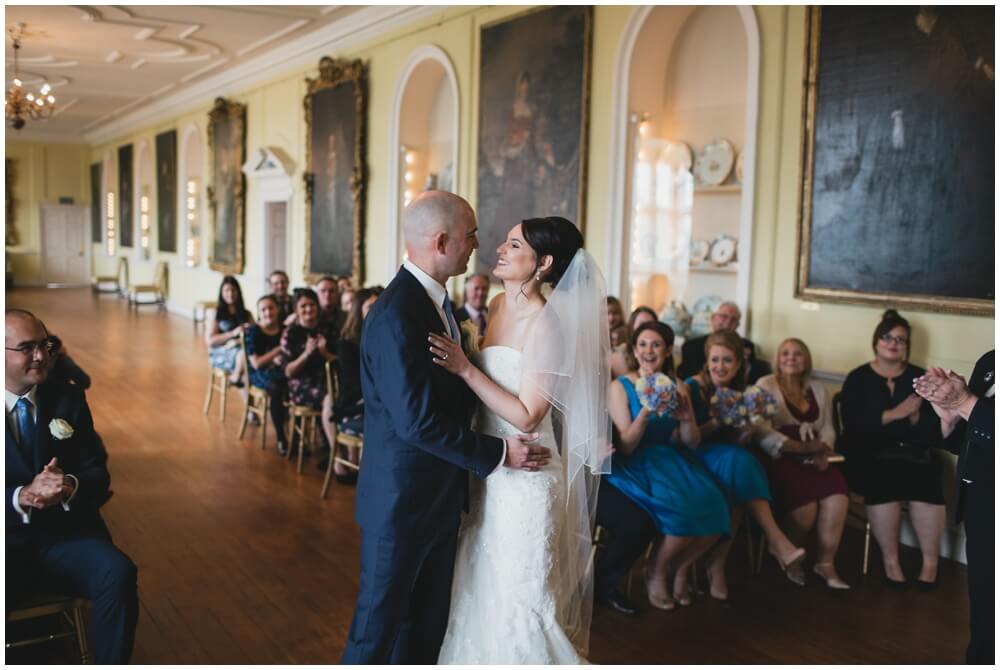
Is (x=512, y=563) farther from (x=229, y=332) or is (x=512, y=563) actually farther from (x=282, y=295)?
(x=282, y=295)

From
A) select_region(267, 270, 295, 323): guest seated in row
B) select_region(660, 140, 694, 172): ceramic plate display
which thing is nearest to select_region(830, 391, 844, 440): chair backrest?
select_region(660, 140, 694, 172): ceramic plate display

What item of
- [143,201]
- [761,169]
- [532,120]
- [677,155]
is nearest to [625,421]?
[761,169]

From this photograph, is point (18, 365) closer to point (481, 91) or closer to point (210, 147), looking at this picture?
point (481, 91)

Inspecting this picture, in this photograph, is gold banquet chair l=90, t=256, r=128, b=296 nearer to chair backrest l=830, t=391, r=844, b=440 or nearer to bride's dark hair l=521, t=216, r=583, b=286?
chair backrest l=830, t=391, r=844, b=440

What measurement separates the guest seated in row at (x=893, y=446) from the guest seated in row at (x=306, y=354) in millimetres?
4198

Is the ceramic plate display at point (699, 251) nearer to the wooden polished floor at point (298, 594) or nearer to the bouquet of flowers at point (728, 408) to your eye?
the wooden polished floor at point (298, 594)

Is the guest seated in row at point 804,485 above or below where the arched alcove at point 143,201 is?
below

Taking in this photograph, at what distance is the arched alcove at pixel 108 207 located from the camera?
28.0 meters

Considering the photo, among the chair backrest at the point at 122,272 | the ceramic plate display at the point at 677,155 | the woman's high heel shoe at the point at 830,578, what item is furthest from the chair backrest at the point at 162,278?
the woman's high heel shoe at the point at 830,578

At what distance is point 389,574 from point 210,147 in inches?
687

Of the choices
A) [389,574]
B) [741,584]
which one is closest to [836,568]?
[741,584]

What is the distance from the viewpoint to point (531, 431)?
3.43 meters

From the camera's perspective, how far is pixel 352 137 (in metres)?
13.4

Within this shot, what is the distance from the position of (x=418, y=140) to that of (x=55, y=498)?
988cm
